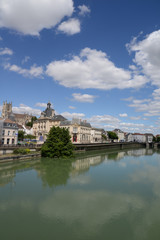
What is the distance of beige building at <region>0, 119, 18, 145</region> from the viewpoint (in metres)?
47.3

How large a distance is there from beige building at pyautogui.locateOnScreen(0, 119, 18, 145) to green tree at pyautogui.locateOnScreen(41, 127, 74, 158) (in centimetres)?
1101

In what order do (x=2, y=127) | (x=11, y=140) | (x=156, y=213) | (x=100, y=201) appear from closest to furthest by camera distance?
(x=156, y=213) → (x=100, y=201) → (x=2, y=127) → (x=11, y=140)

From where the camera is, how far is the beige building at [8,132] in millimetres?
47328

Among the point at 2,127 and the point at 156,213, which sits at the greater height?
the point at 2,127

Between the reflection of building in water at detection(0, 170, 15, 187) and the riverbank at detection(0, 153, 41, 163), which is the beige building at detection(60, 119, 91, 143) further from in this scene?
the reflection of building in water at detection(0, 170, 15, 187)

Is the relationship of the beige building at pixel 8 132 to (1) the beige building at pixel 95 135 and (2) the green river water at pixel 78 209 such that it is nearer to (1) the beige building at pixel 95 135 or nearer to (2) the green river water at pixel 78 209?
(2) the green river water at pixel 78 209

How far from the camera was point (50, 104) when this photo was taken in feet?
308

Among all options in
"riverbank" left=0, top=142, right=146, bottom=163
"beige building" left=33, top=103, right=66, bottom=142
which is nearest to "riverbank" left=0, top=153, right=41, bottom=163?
"riverbank" left=0, top=142, right=146, bottom=163

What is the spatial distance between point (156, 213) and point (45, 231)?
995 centimetres

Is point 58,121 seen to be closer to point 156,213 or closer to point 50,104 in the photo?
point 50,104

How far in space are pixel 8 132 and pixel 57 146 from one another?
52.0 ft

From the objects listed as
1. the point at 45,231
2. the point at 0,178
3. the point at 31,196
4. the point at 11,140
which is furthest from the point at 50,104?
the point at 45,231

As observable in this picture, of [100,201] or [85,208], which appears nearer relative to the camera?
[85,208]

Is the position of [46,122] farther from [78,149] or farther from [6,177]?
[6,177]
